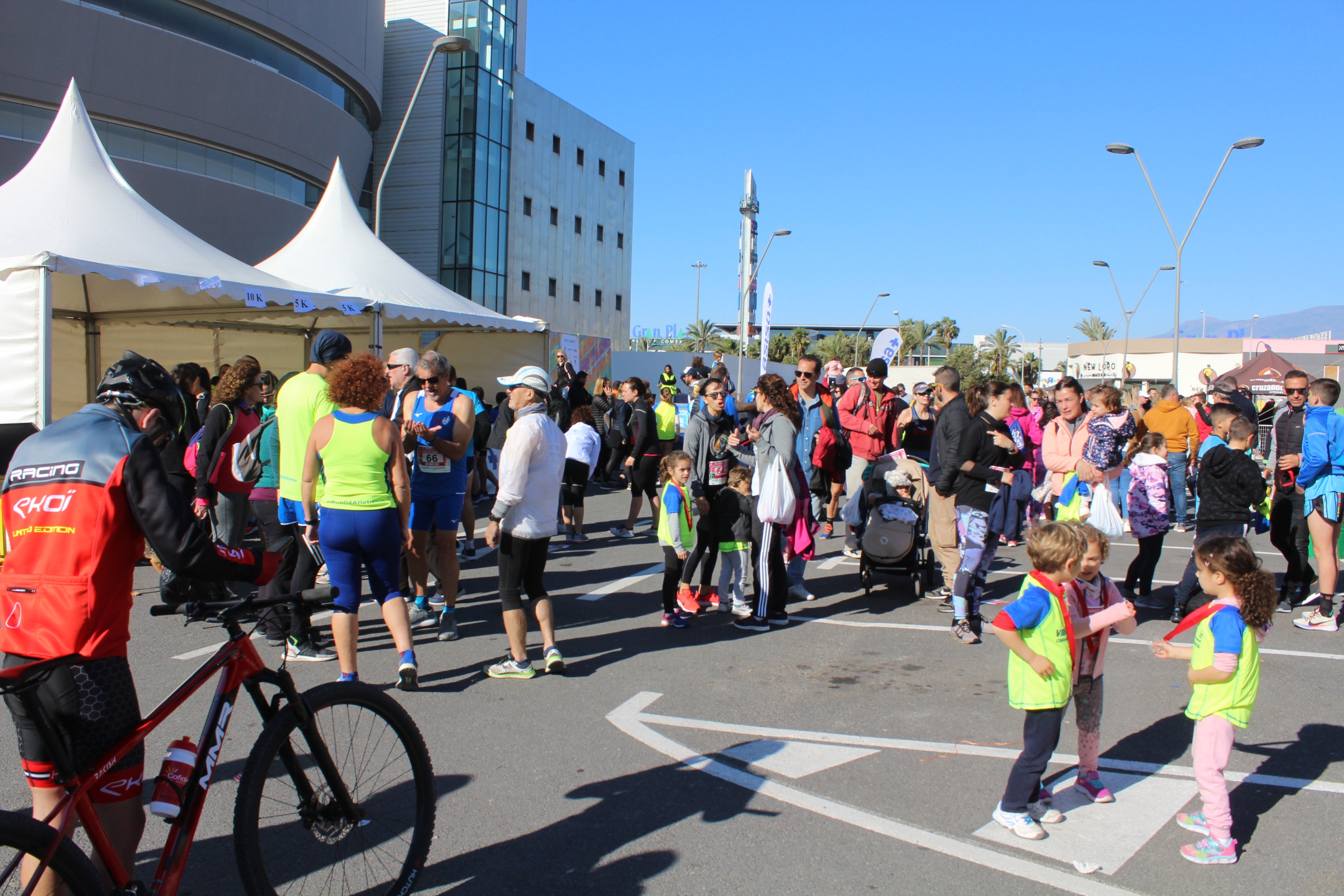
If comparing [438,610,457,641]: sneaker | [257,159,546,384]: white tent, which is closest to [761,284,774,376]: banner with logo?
[257,159,546,384]: white tent

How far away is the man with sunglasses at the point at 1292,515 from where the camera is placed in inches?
304

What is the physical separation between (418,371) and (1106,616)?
15.5ft

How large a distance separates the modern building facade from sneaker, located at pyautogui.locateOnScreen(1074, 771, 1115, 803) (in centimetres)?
3485

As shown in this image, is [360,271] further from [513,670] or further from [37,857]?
[37,857]

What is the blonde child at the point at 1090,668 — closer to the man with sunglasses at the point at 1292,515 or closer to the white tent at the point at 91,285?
the man with sunglasses at the point at 1292,515

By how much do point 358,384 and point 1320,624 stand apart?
727 cm

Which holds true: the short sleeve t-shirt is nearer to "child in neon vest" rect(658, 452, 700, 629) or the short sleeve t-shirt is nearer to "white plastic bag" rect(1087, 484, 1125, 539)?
"child in neon vest" rect(658, 452, 700, 629)

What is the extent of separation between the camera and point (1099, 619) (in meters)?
3.73

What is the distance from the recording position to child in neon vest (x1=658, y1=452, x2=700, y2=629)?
7.03 metres

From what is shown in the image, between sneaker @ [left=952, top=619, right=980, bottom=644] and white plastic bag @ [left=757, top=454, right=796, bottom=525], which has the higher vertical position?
white plastic bag @ [left=757, top=454, right=796, bottom=525]

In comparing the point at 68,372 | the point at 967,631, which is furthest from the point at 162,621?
the point at 68,372

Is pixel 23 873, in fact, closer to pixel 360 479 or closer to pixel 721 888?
pixel 721 888

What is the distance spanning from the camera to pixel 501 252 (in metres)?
39.8

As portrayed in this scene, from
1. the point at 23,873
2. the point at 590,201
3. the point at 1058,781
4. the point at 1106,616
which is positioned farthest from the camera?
the point at 590,201
